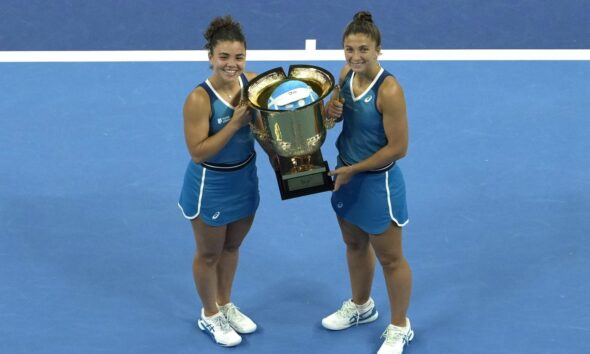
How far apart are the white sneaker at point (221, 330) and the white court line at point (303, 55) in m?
3.13

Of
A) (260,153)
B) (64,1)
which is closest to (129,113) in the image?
(260,153)

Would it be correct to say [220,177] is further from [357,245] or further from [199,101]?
[357,245]

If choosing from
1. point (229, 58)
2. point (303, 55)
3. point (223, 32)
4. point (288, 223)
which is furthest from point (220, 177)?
point (303, 55)

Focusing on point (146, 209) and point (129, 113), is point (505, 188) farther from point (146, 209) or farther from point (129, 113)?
point (129, 113)

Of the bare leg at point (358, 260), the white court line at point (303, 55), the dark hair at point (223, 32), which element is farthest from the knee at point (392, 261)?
the white court line at point (303, 55)

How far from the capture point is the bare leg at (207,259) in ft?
16.4

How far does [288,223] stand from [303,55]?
7.26 ft

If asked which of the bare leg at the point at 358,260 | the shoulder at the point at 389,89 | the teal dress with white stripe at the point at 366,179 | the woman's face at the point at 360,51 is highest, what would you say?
the woman's face at the point at 360,51

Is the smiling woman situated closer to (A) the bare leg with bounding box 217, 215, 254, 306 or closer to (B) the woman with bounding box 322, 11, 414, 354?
(A) the bare leg with bounding box 217, 215, 254, 306

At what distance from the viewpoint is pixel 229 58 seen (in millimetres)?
4527

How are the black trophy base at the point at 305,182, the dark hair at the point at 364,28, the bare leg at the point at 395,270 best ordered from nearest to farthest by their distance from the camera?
the dark hair at the point at 364,28, the black trophy base at the point at 305,182, the bare leg at the point at 395,270

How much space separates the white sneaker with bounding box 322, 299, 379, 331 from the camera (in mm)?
5457

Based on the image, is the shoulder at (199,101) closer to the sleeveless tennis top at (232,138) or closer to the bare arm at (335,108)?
the sleeveless tennis top at (232,138)

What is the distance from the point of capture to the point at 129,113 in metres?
7.34
